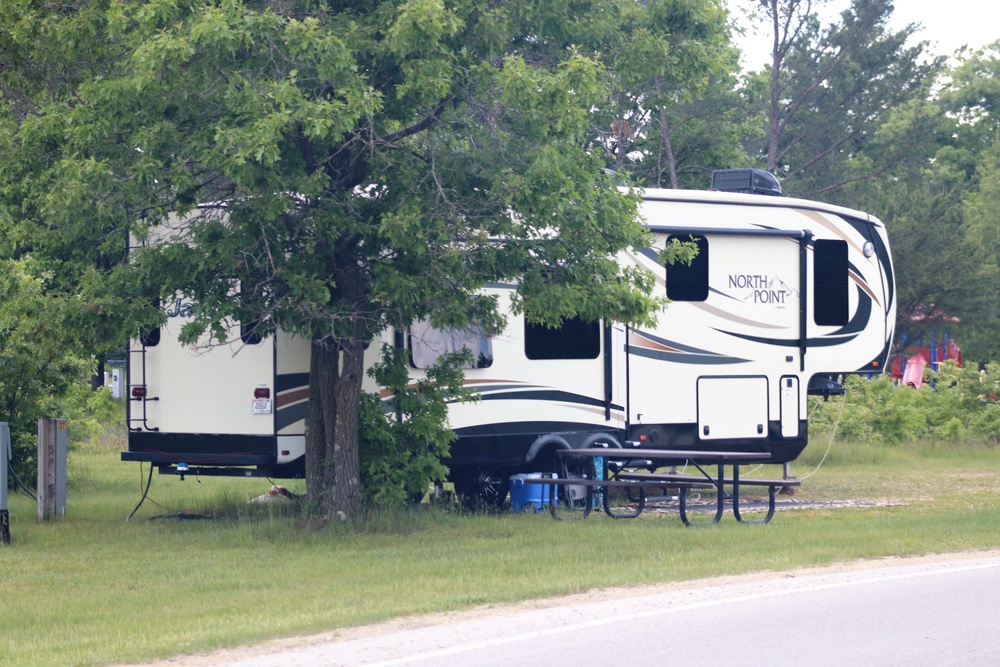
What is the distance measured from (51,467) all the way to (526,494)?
5612mm

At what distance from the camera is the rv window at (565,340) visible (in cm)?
1490

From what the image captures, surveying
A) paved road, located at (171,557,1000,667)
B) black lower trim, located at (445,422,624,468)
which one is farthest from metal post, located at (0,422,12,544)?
paved road, located at (171,557,1000,667)

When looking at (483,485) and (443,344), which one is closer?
(443,344)

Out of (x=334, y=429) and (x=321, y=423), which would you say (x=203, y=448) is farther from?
(x=334, y=429)

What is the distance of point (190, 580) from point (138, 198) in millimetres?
3527

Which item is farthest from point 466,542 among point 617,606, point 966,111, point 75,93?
point 966,111

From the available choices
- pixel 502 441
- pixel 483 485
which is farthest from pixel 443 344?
pixel 483 485

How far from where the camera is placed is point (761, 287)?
16141mm

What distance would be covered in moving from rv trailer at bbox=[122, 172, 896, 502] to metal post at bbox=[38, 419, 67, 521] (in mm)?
1183

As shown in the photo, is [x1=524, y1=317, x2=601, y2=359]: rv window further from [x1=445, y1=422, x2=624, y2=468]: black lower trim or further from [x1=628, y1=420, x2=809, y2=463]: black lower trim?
[x1=628, y1=420, x2=809, y2=463]: black lower trim

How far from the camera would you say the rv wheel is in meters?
15.3

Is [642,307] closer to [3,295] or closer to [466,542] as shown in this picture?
[466,542]

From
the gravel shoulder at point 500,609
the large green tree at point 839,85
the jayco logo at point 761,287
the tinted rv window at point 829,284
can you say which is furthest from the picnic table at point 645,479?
the large green tree at point 839,85

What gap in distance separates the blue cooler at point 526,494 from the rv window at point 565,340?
4.75ft
